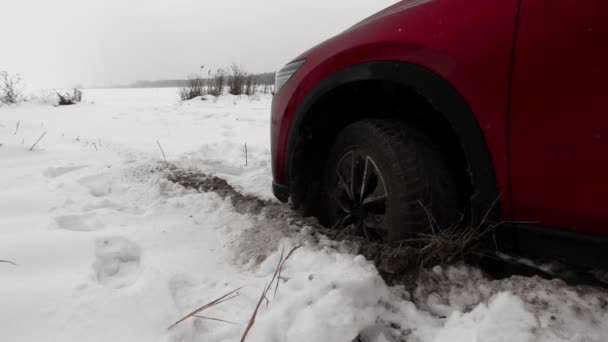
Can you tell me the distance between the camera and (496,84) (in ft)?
3.51

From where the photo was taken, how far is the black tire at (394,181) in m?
1.38

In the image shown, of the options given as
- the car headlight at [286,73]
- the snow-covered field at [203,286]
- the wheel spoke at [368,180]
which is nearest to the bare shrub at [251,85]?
the snow-covered field at [203,286]

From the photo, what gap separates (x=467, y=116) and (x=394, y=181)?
1.25ft

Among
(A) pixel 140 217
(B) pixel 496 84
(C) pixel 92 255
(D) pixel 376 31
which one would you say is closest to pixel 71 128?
(A) pixel 140 217

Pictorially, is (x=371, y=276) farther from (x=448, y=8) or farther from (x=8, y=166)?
(x=8, y=166)

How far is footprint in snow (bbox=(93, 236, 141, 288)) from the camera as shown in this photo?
1.43 meters

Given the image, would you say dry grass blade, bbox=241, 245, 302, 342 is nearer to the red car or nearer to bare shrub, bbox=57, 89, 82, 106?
the red car

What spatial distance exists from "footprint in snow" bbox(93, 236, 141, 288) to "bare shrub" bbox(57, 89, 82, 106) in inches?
389

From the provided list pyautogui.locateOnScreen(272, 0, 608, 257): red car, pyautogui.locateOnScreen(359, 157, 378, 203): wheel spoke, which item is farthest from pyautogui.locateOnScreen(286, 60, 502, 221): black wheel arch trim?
pyautogui.locateOnScreen(359, 157, 378, 203): wheel spoke

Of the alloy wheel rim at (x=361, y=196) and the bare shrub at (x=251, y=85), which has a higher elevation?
the bare shrub at (x=251, y=85)

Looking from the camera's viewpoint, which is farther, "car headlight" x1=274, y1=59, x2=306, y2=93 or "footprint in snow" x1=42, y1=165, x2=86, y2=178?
"footprint in snow" x1=42, y1=165, x2=86, y2=178

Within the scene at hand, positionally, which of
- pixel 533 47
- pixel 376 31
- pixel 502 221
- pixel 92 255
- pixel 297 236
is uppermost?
pixel 376 31

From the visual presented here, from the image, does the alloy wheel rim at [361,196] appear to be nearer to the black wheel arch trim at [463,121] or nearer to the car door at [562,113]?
the black wheel arch trim at [463,121]

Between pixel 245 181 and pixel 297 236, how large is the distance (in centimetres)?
142
